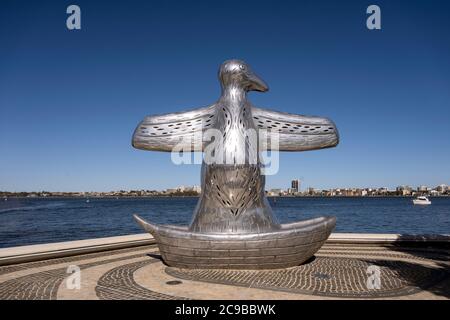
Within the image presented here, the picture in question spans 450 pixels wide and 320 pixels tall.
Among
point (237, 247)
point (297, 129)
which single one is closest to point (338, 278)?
point (237, 247)

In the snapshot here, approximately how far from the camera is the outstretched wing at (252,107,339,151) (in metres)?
11.6

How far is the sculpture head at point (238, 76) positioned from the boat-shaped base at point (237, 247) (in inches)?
175

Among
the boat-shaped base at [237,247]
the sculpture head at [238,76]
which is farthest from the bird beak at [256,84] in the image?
the boat-shaped base at [237,247]

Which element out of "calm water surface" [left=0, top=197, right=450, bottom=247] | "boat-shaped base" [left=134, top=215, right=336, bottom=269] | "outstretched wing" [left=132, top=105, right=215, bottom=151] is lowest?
"calm water surface" [left=0, top=197, right=450, bottom=247]

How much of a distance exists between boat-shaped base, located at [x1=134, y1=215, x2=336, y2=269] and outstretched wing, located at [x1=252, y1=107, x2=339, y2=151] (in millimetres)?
2504

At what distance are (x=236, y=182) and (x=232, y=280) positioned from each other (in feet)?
8.63

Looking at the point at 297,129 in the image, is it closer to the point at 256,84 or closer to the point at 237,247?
the point at 256,84

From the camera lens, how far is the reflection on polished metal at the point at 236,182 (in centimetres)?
1005

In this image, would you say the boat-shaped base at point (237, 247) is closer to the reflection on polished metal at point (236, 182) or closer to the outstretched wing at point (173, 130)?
the reflection on polished metal at point (236, 182)

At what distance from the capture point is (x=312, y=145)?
11.6 metres

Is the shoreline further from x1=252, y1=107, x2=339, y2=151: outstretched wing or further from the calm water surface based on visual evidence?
the calm water surface

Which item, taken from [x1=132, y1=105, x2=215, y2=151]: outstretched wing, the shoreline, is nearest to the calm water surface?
the shoreline
